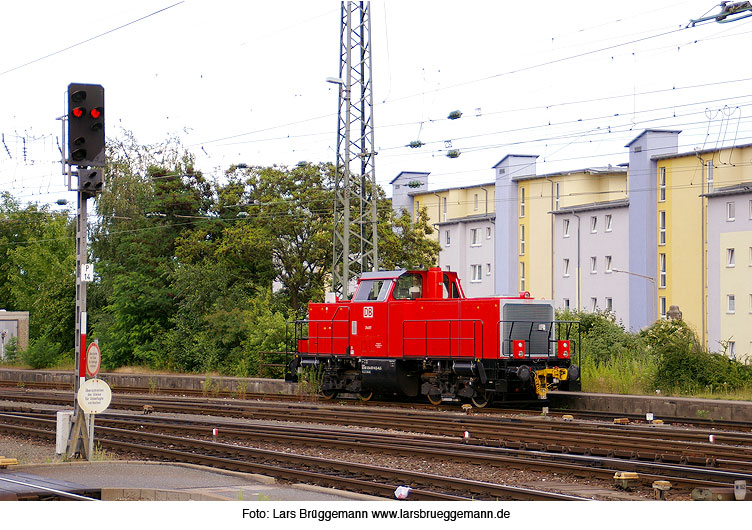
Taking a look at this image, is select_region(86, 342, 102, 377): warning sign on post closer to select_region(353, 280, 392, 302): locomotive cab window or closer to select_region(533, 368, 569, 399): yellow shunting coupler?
select_region(353, 280, 392, 302): locomotive cab window

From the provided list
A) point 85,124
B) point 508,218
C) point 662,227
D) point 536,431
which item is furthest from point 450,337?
point 508,218

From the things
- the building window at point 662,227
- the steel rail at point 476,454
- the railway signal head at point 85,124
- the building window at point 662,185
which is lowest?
the steel rail at point 476,454

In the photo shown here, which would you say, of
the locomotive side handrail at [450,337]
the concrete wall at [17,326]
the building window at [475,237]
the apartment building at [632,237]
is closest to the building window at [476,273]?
the apartment building at [632,237]

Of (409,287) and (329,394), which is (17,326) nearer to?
(329,394)

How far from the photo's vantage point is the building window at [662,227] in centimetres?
5888

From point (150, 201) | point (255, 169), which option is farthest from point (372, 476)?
point (150, 201)

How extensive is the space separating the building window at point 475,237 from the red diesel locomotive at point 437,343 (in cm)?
4844

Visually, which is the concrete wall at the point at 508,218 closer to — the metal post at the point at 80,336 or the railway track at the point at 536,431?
the railway track at the point at 536,431

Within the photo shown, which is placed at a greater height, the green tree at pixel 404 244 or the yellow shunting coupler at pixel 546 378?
the green tree at pixel 404 244

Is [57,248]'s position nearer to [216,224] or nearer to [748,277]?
[216,224]

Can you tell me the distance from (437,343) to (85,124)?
11756mm

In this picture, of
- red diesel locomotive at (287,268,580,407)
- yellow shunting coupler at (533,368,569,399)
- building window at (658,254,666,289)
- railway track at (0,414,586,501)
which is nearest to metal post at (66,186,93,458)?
railway track at (0,414,586,501)

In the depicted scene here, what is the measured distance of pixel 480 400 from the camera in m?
22.3

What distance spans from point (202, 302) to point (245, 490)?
25796 millimetres
